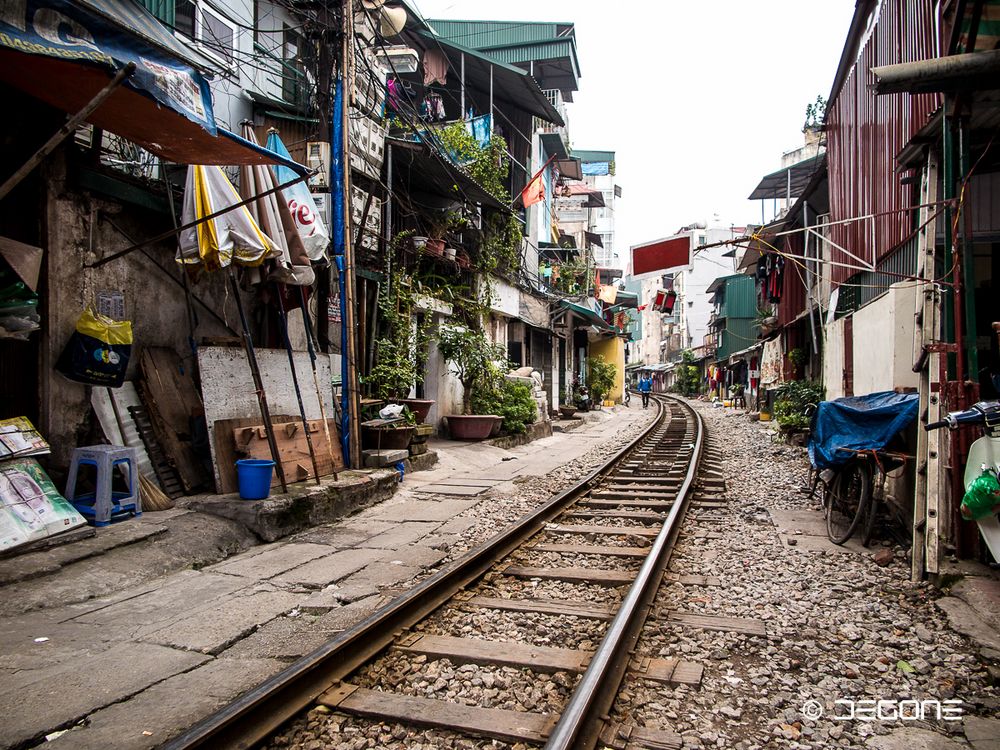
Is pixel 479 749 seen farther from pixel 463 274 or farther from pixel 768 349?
pixel 768 349

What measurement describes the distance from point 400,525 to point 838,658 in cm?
433

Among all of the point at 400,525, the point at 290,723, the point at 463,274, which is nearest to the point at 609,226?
the point at 463,274

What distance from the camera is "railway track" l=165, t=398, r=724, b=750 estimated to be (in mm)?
2764

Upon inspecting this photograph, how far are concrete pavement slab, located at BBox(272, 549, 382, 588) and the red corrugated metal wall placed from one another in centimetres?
636

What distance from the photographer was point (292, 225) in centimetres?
729

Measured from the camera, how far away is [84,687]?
10.2 ft

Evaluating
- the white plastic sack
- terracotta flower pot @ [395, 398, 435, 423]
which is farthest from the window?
terracotta flower pot @ [395, 398, 435, 423]

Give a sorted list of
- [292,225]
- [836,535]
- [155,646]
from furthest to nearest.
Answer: [292,225], [836,535], [155,646]

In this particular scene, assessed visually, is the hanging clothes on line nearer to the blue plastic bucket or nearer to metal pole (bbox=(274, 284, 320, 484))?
metal pole (bbox=(274, 284, 320, 484))

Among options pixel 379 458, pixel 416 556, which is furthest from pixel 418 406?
pixel 416 556

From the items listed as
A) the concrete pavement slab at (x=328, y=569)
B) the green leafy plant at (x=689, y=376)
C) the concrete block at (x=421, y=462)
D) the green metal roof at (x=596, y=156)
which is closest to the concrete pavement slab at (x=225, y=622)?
the concrete pavement slab at (x=328, y=569)

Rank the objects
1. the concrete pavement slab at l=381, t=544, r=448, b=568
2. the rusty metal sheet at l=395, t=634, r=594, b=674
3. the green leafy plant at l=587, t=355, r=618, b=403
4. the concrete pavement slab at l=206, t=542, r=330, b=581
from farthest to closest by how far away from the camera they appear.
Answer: the green leafy plant at l=587, t=355, r=618, b=403, the concrete pavement slab at l=381, t=544, r=448, b=568, the concrete pavement slab at l=206, t=542, r=330, b=581, the rusty metal sheet at l=395, t=634, r=594, b=674

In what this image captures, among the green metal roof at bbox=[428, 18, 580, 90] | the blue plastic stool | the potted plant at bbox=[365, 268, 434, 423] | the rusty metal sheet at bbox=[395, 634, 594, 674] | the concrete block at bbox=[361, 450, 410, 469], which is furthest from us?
the green metal roof at bbox=[428, 18, 580, 90]

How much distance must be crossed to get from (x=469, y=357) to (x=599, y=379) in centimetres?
1902
